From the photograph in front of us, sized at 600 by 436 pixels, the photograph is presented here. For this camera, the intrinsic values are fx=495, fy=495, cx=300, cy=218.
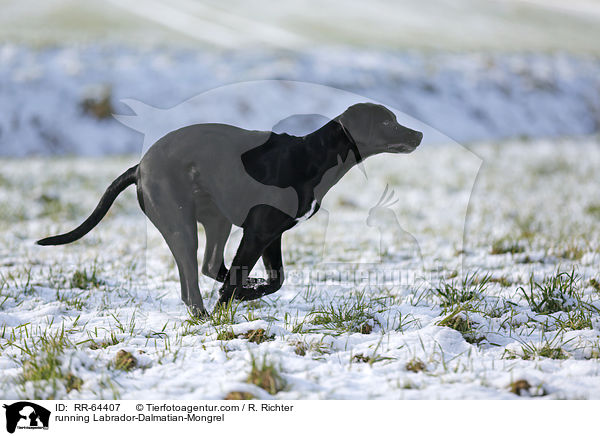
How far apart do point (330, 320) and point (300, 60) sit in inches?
565

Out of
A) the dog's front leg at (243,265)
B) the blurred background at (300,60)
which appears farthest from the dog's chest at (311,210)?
the blurred background at (300,60)

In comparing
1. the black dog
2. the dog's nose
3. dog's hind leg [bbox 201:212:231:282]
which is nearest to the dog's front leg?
the black dog

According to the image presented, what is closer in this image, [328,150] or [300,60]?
[328,150]

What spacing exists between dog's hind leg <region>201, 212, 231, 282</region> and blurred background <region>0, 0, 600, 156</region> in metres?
7.31

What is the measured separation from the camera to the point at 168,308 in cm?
297

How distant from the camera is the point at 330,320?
8.55 feet

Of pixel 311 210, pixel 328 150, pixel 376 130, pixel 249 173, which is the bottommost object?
pixel 311 210

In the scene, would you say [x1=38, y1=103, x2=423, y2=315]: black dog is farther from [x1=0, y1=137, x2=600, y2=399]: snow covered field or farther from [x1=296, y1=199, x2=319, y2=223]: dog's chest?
[x1=0, y1=137, x2=600, y2=399]: snow covered field

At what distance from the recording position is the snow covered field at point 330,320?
6.52 feet

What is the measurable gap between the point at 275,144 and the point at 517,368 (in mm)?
1553

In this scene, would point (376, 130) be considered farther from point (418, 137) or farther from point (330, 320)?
point (330, 320)

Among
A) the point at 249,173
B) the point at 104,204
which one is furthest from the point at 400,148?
the point at 104,204
